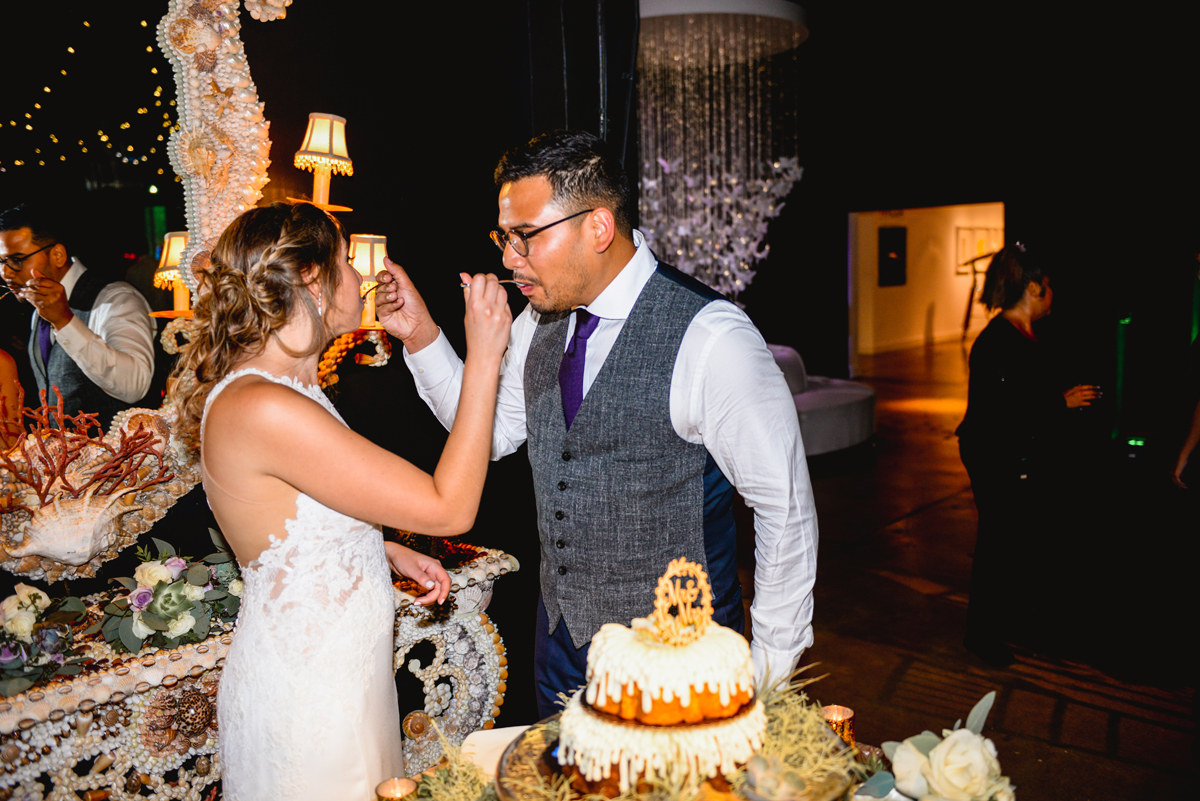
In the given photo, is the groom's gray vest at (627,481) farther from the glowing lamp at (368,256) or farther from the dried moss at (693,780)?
the glowing lamp at (368,256)

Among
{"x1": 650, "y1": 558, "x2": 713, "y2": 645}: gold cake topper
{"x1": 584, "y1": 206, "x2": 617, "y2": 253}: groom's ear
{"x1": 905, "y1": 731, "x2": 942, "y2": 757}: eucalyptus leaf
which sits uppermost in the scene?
{"x1": 584, "y1": 206, "x2": 617, "y2": 253}: groom's ear

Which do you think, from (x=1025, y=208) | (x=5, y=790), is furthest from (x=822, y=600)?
(x=1025, y=208)

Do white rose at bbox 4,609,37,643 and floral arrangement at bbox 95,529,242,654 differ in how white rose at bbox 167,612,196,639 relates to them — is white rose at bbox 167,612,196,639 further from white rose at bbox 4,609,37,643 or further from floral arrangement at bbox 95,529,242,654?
white rose at bbox 4,609,37,643

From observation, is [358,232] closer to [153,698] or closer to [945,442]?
[153,698]

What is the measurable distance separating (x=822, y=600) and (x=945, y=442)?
412cm

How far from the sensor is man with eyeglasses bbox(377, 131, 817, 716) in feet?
4.85

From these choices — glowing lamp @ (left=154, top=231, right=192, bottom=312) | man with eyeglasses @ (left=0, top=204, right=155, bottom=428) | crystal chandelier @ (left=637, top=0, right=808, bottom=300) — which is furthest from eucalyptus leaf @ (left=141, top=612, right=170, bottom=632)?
crystal chandelier @ (left=637, top=0, right=808, bottom=300)

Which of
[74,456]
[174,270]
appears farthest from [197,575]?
[174,270]

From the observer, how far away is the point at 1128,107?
6273 mm

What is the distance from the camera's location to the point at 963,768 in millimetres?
915

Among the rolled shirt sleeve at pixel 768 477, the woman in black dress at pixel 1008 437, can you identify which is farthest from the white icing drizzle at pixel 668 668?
the woman in black dress at pixel 1008 437

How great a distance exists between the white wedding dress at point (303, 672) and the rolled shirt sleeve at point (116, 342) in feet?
3.09

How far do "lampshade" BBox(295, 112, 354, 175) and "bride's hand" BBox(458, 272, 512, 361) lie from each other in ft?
3.57

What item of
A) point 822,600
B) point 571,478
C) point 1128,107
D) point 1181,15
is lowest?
point 822,600
